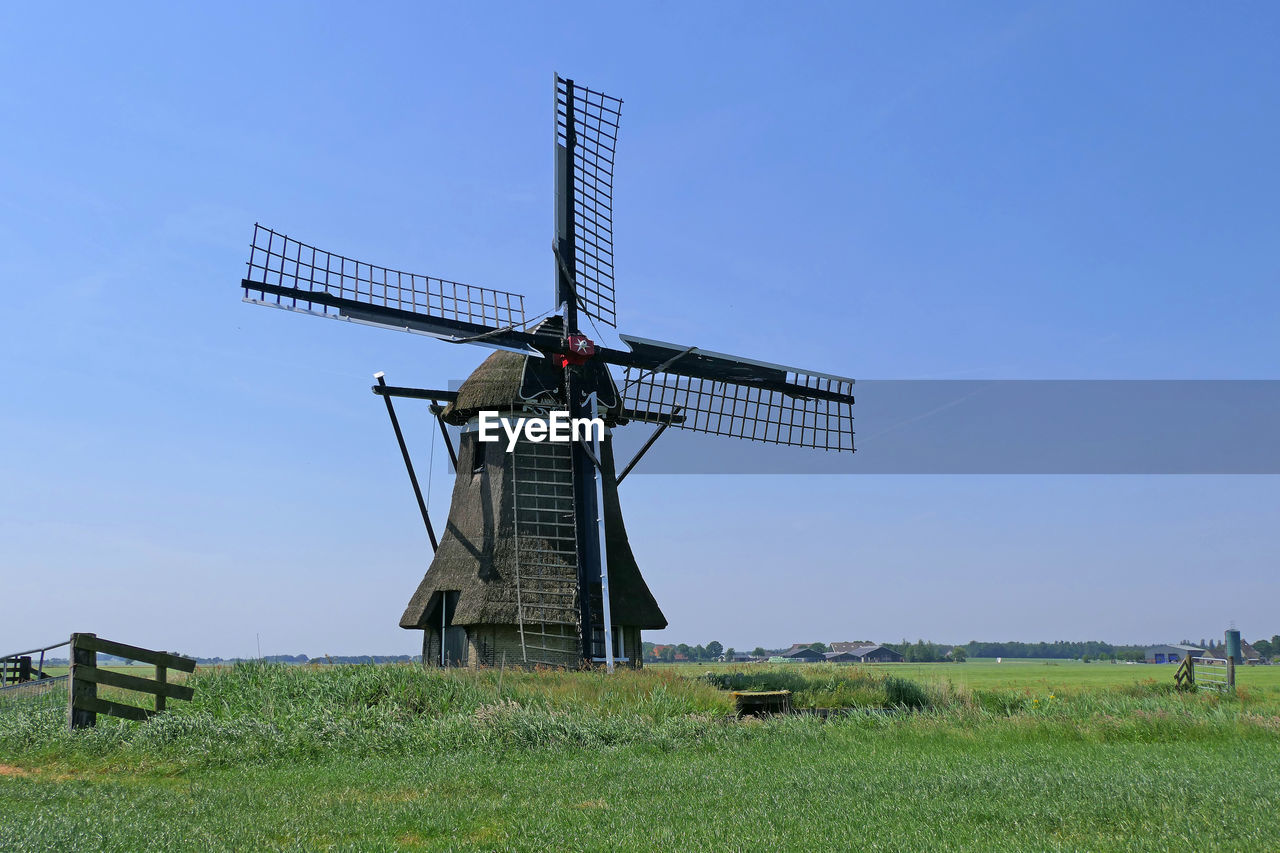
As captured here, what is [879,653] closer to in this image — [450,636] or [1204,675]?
[1204,675]

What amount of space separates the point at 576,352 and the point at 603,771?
12853 mm

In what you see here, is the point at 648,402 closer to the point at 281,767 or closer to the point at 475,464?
the point at 475,464

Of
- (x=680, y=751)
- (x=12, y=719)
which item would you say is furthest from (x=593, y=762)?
(x=12, y=719)

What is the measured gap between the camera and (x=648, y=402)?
22.8 m

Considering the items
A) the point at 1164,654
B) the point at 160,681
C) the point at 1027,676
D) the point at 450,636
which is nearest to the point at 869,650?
the point at 1164,654

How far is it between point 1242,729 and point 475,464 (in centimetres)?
1532

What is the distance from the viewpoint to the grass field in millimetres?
6430

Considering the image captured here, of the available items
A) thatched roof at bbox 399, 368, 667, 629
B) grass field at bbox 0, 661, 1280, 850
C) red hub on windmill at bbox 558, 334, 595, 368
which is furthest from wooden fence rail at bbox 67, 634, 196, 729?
red hub on windmill at bbox 558, 334, 595, 368

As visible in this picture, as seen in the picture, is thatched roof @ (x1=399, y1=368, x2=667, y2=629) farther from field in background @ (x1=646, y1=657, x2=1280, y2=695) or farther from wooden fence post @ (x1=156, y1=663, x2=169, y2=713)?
wooden fence post @ (x1=156, y1=663, x2=169, y2=713)

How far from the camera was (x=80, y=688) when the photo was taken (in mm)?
12055

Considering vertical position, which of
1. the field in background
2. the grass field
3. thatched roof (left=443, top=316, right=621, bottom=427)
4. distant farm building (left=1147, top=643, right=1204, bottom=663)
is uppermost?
thatched roof (left=443, top=316, right=621, bottom=427)

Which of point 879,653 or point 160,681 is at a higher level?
point 160,681

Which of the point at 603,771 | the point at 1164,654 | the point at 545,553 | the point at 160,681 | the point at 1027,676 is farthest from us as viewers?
the point at 1164,654

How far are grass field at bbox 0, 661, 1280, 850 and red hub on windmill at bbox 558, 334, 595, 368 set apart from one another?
24.1 ft
